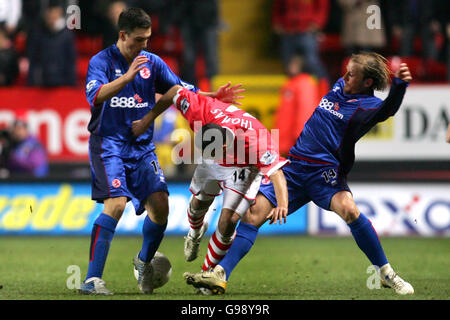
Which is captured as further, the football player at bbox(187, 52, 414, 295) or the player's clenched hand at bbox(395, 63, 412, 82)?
the football player at bbox(187, 52, 414, 295)

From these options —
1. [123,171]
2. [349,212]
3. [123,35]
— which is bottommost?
[349,212]

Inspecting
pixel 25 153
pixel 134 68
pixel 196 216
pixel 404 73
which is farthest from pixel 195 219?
pixel 25 153

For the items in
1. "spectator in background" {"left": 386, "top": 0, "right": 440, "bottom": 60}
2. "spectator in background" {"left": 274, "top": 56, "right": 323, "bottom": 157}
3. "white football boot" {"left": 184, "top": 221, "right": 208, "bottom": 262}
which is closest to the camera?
"white football boot" {"left": 184, "top": 221, "right": 208, "bottom": 262}

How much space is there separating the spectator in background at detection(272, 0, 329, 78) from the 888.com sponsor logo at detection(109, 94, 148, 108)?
23.8 ft

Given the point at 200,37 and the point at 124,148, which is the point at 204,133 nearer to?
the point at 124,148

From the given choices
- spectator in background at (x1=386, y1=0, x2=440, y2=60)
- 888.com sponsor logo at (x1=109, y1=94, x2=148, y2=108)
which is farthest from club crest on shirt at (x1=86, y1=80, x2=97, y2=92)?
spectator in background at (x1=386, y1=0, x2=440, y2=60)

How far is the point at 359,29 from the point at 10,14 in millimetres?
5668

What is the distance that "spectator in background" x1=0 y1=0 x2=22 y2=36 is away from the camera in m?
14.5

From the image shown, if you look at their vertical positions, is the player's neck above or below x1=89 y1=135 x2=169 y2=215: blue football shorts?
above

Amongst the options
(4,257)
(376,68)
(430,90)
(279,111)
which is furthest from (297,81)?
(376,68)

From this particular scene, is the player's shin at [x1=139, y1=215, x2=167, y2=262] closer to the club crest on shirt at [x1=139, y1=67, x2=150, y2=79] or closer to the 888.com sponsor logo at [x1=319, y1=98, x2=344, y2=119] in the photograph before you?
the club crest on shirt at [x1=139, y1=67, x2=150, y2=79]

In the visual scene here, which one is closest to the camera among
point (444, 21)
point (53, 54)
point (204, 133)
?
point (204, 133)

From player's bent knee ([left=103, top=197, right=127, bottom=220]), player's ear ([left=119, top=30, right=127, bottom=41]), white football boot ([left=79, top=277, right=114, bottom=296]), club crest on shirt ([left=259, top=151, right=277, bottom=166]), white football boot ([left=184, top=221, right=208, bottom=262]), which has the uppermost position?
player's ear ([left=119, top=30, right=127, bottom=41])

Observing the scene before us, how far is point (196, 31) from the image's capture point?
14141 millimetres
